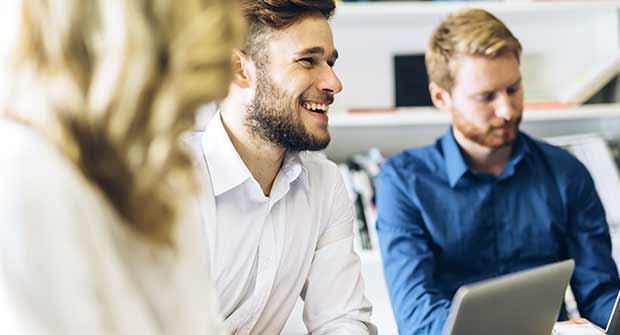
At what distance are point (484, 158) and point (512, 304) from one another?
2.73 feet

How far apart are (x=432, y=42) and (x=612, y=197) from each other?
777mm

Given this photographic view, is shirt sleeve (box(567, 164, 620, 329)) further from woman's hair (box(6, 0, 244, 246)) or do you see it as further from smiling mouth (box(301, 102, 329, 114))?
woman's hair (box(6, 0, 244, 246))

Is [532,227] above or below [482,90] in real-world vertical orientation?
below

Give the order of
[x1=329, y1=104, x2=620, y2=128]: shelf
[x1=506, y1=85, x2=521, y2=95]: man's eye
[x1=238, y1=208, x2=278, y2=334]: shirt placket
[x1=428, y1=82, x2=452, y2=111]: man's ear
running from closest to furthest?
[x1=238, y1=208, x2=278, y2=334]: shirt placket
[x1=506, y1=85, x2=521, y2=95]: man's eye
[x1=428, y1=82, x2=452, y2=111]: man's ear
[x1=329, y1=104, x2=620, y2=128]: shelf

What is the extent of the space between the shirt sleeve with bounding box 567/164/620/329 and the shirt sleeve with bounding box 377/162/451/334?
1.18ft

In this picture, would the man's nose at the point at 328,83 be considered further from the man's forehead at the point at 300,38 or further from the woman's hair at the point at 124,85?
the woman's hair at the point at 124,85

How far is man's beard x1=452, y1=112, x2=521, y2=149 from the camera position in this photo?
6.30 ft

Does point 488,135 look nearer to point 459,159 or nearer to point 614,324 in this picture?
point 459,159

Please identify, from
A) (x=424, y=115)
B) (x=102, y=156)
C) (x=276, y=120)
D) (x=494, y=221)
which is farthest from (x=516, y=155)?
(x=102, y=156)

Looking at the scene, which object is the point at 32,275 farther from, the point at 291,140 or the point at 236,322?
the point at 291,140

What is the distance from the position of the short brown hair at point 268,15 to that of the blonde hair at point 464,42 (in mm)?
489

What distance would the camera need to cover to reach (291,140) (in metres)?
1.61

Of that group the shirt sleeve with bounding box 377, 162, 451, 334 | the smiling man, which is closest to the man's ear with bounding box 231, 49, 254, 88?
the smiling man

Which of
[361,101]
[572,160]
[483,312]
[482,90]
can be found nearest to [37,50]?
[483,312]
